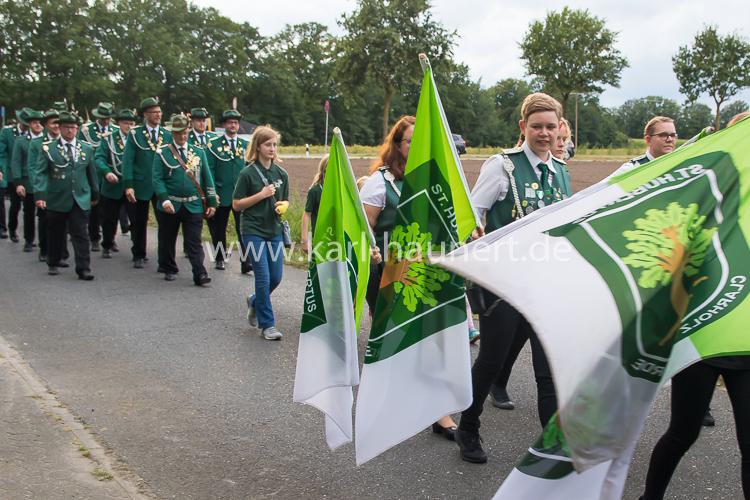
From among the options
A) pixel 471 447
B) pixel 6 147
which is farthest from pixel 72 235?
pixel 471 447

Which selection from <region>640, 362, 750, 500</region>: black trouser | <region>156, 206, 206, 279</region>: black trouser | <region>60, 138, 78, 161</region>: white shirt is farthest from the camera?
<region>60, 138, 78, 161</region>: white shirt

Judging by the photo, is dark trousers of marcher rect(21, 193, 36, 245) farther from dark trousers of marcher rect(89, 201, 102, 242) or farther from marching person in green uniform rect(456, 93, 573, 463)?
marching person in green uniform rect(456, 93, 573, 463)

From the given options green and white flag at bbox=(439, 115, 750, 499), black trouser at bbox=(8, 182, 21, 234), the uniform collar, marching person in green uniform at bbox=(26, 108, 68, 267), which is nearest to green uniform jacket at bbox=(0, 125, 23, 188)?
black trouser at bbox=(8, 182, 21, 234)

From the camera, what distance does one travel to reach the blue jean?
7125 mm

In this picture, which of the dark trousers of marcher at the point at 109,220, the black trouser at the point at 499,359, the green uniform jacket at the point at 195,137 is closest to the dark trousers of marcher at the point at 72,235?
the dark trousers of marcher at the point at 109,220

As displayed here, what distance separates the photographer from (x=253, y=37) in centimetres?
8944

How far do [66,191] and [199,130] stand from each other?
1993 millimetres

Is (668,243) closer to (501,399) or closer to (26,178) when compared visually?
(501,399)

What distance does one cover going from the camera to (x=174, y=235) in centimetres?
1009

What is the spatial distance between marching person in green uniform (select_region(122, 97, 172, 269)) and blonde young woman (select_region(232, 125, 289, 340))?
370 cm

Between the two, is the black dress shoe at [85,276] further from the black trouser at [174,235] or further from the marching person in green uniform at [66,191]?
the black trouser at [174,235]

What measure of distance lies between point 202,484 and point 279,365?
2.27m

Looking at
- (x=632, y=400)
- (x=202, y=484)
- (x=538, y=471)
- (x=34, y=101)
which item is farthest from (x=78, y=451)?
(x=34, y=101)

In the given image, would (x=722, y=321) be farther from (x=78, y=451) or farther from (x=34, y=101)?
(x=34, y=101)
